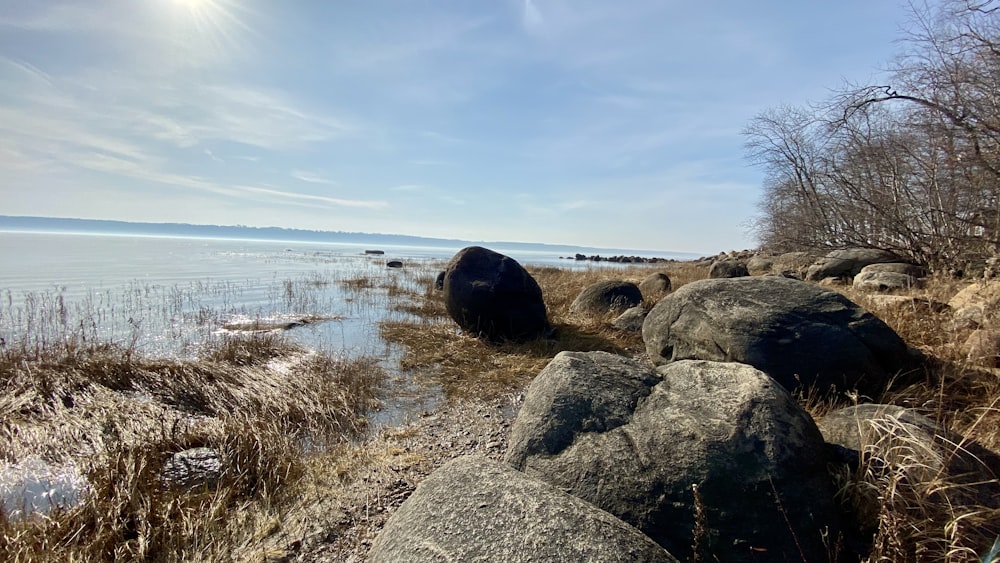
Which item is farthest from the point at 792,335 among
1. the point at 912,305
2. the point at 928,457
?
the point at 912,305

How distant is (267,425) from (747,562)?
4.93 m

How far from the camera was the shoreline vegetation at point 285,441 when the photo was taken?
2.68 meters

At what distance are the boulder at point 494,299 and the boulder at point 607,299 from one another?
6.86ft

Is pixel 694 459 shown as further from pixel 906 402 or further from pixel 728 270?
pixel 728 270

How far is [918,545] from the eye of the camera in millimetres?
2025

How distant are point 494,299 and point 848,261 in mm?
13423

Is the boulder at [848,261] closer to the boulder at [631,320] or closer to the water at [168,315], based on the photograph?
the boulder at [631,320]

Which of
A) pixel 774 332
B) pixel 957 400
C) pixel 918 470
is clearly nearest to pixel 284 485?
pixel 918 470

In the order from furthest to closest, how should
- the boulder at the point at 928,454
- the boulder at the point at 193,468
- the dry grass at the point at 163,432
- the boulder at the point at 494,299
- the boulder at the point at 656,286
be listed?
the boulder at the point at 656,286
the boulder at the point at 494,299
the boulder at the point at 193,468
the dry grass at the point at 163,432
the boulder at the point at 928,454

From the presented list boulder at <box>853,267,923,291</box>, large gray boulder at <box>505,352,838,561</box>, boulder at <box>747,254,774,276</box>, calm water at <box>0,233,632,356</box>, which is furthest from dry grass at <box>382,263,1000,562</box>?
boulder at <box>747,254,774,276</box>

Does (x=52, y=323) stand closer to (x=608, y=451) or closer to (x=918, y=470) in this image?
(x=608, y=451)

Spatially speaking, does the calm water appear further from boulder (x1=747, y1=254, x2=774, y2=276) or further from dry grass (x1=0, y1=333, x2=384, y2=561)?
boulder (x1=747, y1=254, x2=774, y2=276)

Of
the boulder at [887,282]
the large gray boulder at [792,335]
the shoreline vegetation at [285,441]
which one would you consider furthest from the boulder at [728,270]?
the large gray boulder at [792,335]

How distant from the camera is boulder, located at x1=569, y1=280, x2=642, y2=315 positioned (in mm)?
11312
